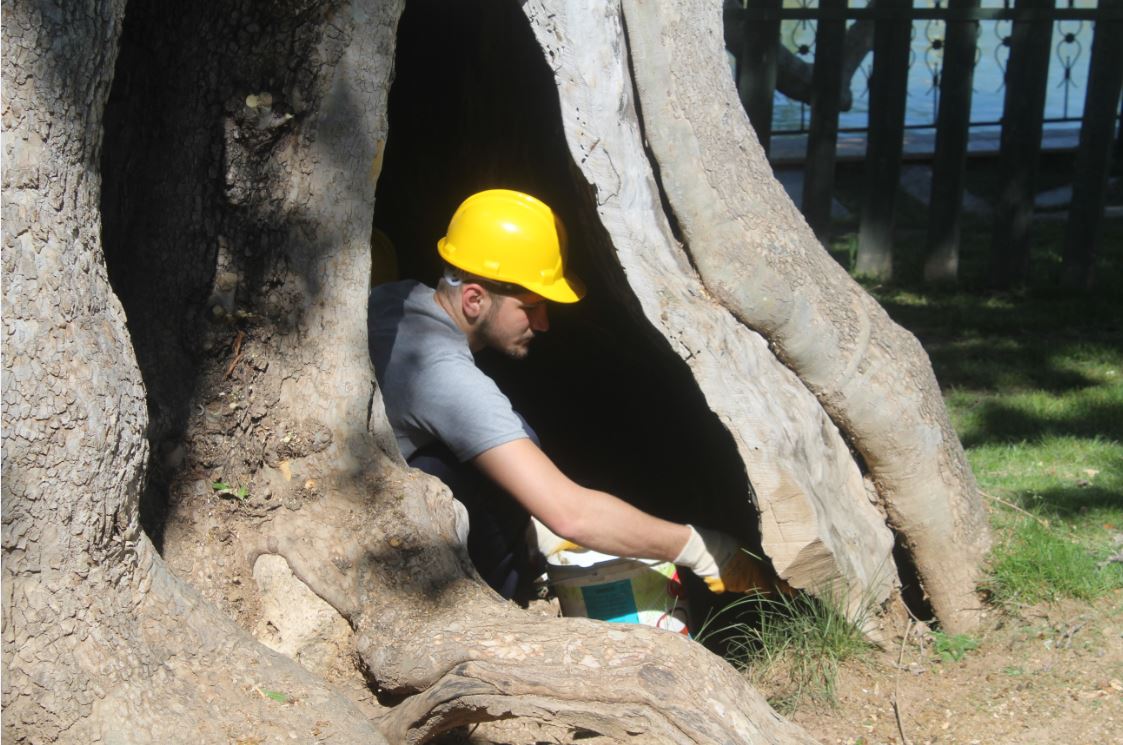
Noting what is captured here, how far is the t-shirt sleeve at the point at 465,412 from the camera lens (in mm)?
3412

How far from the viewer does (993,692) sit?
145 inches

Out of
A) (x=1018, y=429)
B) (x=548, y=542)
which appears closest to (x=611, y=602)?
(x=548, y=542)

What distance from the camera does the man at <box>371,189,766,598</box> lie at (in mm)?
3393

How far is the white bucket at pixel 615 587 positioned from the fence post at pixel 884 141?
437 cm

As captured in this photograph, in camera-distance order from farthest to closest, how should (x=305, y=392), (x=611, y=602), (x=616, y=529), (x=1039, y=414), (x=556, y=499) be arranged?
(x=1039, y=414)
(x=611, y=602)
(x=616, y=529)
(x=556, y=499)
(x=305, y=392)

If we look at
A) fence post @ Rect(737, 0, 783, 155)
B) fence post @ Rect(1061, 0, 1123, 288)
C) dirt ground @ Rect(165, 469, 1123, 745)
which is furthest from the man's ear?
fence post @ Rect(1061, 0, 1123, 288)

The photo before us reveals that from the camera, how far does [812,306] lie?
3.83m

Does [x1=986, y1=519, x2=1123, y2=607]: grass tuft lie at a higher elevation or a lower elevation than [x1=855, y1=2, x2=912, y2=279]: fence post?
lower

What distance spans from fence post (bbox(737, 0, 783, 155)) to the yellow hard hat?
387 cm

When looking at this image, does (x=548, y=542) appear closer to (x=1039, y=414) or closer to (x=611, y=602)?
(x=611, y=602)

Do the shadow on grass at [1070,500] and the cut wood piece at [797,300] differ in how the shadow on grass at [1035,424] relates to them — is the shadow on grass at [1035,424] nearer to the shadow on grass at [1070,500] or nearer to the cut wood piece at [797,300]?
the shadow on grass at [1070,500]

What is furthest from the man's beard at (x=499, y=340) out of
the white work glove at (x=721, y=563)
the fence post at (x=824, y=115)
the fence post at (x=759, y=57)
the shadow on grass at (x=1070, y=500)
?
the fence post at (x=824, y=115)

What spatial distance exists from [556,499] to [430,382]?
1.78 ft

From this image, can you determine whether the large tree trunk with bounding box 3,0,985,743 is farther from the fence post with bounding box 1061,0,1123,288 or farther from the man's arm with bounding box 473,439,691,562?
the fence post with bounding box 1061,0,1123,288
